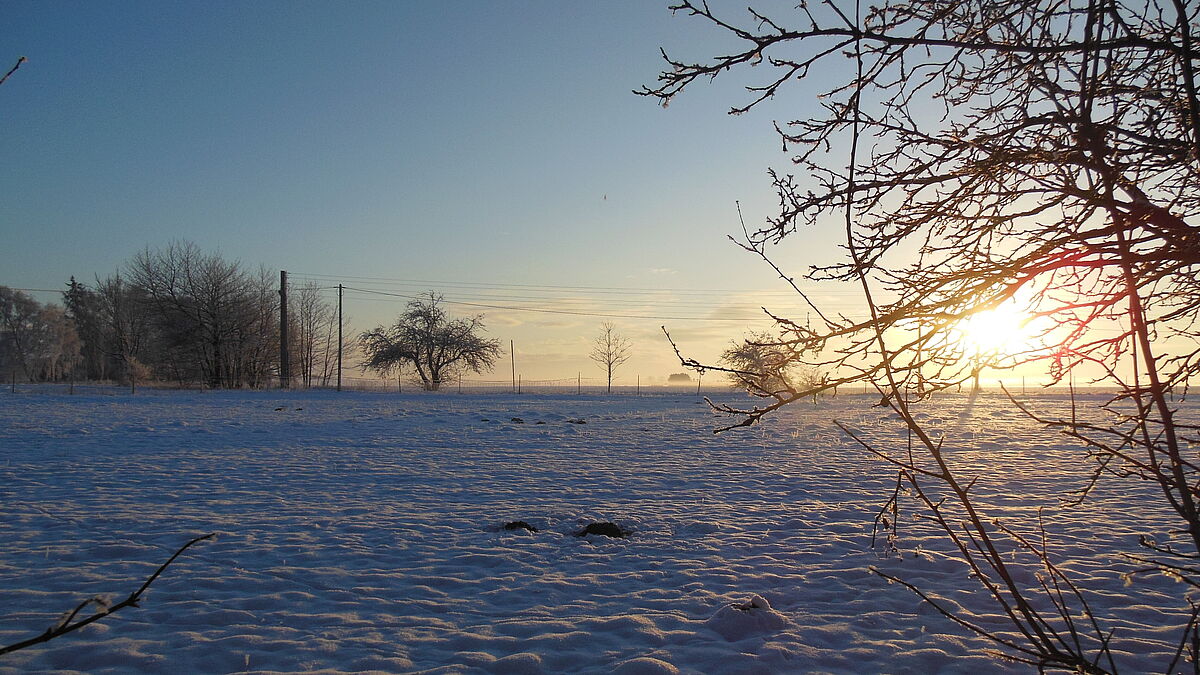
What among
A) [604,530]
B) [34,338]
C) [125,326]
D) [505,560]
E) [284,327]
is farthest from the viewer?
[34,338]

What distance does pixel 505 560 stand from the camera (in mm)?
6652

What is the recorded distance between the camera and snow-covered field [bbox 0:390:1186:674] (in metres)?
4.46

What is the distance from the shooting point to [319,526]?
26.2ft

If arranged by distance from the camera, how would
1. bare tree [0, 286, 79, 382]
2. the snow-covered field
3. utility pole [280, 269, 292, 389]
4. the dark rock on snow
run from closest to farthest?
the snow-covered field < the dark rock on snow < utility pole [280, 269, 292, 389] < bare tree [0, 286, 79, 382]

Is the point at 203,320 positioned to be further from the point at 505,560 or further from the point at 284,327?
the point at 505,560

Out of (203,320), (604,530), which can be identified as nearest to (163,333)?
(203,320)

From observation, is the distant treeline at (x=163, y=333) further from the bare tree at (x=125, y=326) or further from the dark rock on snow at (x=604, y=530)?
the dark rock on snow at (x=604, y=530)

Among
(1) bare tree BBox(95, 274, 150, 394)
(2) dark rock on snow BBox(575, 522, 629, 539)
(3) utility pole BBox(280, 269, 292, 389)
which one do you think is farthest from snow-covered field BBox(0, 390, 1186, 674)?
(1) bare tree BBox(95, 274, 150, 394)

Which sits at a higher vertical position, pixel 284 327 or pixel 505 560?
pixel 284 327

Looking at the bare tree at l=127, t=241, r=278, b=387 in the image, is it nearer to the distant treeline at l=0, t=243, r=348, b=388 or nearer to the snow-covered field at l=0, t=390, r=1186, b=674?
the distant treeline at l=0, t=243, r=348, b=388

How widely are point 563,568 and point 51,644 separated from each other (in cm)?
372

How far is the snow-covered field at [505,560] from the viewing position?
446cm

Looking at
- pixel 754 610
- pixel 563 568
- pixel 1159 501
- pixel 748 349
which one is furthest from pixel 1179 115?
pixel 1159 501

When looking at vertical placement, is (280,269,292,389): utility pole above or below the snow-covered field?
above
